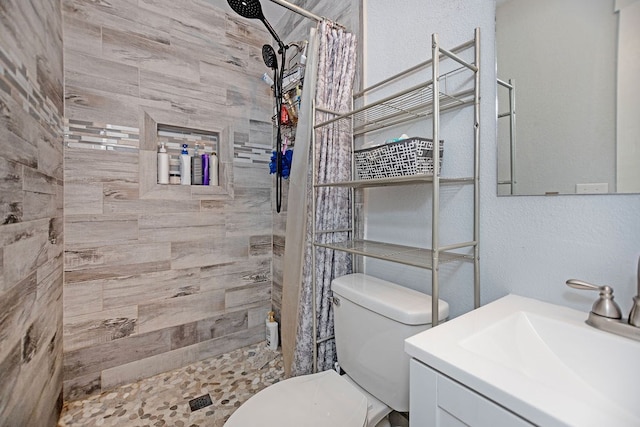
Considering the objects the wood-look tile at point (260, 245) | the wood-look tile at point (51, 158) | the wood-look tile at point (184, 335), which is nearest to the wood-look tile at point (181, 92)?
the wood-look tile at point (51, 158)

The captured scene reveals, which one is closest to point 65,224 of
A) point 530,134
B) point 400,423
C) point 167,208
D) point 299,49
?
point 167,208

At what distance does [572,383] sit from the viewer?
2.03ft

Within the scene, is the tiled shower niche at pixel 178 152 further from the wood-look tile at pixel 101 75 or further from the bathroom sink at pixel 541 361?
the bathroom sink at pixel 541 361

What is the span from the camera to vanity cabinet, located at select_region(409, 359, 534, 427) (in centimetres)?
47

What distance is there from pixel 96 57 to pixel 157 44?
1.08ft

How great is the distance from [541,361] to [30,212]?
5.54 ft

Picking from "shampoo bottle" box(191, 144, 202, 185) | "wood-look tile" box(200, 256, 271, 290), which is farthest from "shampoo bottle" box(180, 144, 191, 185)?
"wood-look tile" box(200, 256, 271, 290)

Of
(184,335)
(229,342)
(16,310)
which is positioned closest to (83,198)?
(16,310)

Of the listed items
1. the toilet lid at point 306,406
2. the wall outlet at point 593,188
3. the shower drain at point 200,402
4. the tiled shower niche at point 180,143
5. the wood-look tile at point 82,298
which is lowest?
the shower drain at point 200,402

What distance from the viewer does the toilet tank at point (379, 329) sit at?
912 mm

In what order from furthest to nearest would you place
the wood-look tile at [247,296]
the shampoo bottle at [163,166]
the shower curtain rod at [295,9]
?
the wood-look tile at [247,296] < the shampoo bottle at [163,166] < the shower curtain rod at [295,9]

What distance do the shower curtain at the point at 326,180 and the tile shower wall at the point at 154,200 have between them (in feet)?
2.47

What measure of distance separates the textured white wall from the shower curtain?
0.15 meters

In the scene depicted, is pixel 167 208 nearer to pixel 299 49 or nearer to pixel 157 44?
pixel 157 44
